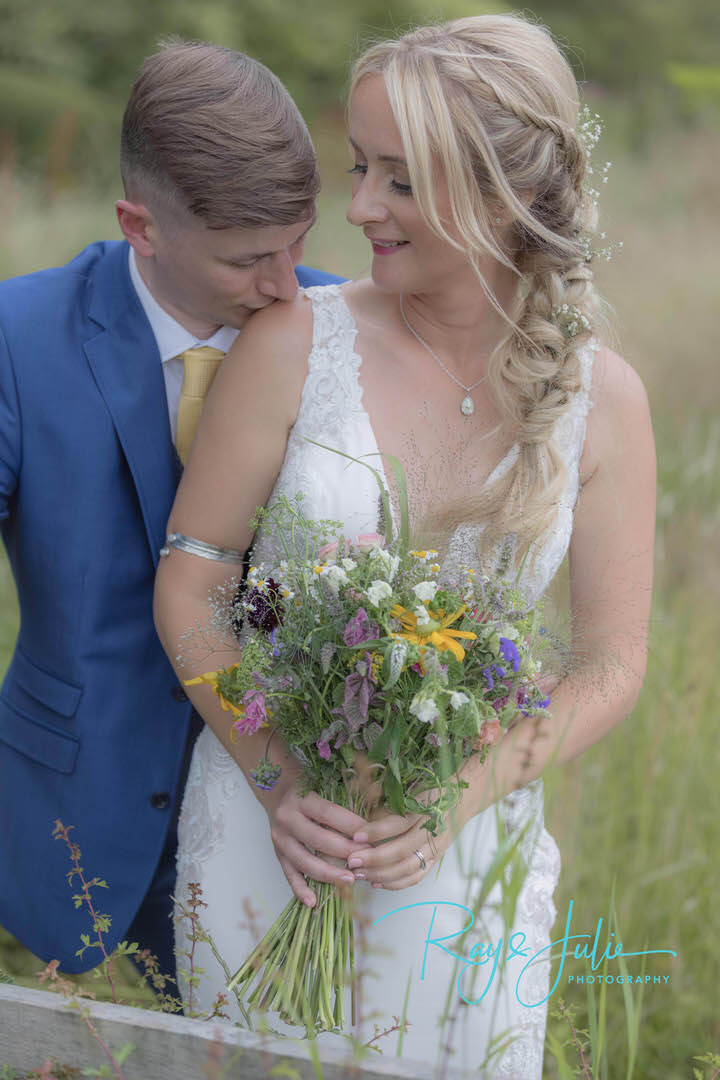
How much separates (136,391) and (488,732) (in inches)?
43.3

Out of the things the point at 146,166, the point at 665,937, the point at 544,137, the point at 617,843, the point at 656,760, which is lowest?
the point at 665,937

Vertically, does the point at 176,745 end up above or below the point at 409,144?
below

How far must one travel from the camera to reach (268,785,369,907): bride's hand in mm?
1901

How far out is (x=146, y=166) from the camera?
2219 mm

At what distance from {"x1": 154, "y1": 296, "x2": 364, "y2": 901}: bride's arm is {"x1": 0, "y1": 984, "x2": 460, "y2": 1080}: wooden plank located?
79 centimetres

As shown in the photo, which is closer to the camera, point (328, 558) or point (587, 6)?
point (328, 558)

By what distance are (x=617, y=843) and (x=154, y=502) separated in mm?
2119

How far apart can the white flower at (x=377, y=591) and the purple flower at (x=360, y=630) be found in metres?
0.02

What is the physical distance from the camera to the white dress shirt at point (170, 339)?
2359 millimetres

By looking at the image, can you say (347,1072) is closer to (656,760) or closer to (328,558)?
(328,558)

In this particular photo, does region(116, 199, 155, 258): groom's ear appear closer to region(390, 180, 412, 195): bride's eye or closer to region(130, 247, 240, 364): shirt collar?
region(130, 247, 240, 364): shirt collar

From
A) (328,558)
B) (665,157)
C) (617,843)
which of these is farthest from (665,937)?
(665,157)

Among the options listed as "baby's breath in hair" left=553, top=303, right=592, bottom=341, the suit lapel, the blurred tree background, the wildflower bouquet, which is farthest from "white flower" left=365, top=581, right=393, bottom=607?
the blurred tree background

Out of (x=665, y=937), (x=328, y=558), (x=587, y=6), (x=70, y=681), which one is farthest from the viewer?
(x=587, y=6)
